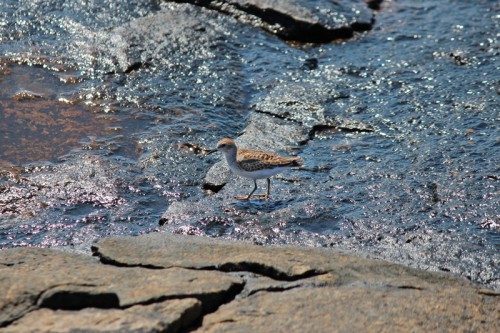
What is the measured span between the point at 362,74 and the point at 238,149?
106 inches

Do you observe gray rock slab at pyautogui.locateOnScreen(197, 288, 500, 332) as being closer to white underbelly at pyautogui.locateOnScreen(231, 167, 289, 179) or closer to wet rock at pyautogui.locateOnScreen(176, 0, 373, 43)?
white underbelly at pyautogui.locateOnScreen(231, 167, 289, 179)

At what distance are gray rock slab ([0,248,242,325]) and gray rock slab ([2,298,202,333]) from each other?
77mm

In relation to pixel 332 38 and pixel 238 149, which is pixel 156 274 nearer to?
pixel 238 149

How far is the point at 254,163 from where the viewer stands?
7.18 m

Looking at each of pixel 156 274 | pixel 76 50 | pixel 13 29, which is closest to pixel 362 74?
pixel 76 50

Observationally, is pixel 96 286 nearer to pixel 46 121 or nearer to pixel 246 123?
pixel 246 123

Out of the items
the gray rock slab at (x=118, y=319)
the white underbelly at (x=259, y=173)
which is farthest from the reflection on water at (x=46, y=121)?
the gray rock slab at (x=118, y=319)

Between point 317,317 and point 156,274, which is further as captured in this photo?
point 156,274

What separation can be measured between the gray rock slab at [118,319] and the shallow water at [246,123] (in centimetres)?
184

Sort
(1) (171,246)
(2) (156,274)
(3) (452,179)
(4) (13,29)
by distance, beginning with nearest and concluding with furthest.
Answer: (2) (156,274), (1) (171,246), (3) (452,179), (4) (13,29)

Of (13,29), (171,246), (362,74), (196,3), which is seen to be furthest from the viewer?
(196,3)

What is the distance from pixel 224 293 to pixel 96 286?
0.78 meters

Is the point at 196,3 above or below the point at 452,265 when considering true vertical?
above

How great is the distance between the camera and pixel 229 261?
5.32 meters
